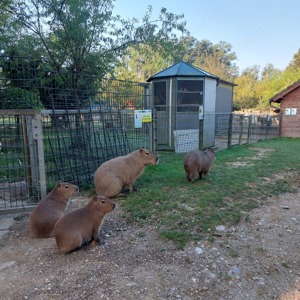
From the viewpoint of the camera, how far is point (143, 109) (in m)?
7.07

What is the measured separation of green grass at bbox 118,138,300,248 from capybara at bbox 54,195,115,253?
77 cm

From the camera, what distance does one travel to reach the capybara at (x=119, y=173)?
4.53 metres

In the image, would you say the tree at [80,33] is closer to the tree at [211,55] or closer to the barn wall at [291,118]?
the barn wall at [291,118]

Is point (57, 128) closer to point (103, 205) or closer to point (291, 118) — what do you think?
point (103, 205)

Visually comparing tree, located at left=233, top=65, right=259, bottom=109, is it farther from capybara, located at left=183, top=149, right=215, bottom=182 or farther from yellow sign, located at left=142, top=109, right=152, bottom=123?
capybara, located at left=183, top=149, right=215, bottom=182

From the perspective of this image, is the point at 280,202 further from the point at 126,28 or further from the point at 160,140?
the point at 126,28

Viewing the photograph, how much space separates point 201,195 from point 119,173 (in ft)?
4.74

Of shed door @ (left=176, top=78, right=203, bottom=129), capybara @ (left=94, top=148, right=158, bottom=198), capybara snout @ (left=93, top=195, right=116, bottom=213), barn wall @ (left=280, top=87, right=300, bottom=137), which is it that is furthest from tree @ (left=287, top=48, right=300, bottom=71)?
capybara snout @ (left=93, top=195, right=116, bottom=213)

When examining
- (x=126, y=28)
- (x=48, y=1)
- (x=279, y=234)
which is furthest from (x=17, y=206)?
(x=126, y=28)

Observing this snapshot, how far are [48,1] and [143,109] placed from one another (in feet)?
13.0

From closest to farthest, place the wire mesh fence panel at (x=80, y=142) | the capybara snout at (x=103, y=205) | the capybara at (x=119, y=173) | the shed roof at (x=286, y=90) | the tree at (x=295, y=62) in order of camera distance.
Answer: the capybara snout at (x=103, y=205)
the capybara at (x=119, y=173)
the wire mesh fence panel at (x=80, y=142)
the shed roof at (x=286, y=90)
the tree at (x=295, y=62)

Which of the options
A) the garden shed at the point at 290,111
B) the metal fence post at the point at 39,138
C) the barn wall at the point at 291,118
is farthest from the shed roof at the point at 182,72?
the barn wall at the point at 291,118

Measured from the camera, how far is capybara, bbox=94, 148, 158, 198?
4.53m

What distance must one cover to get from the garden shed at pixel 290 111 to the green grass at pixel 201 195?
9418mm
